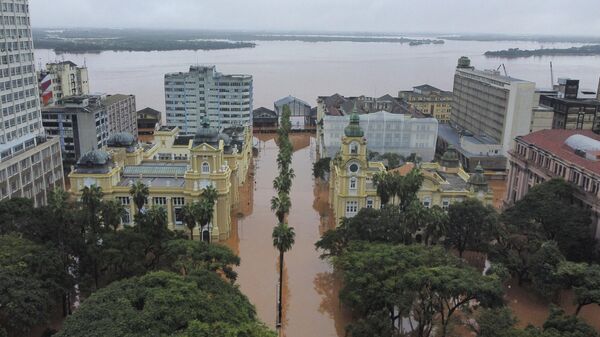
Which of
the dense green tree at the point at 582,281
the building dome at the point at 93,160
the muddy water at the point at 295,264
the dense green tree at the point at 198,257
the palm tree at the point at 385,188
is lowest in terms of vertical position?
the muddy water at the point at 295,264

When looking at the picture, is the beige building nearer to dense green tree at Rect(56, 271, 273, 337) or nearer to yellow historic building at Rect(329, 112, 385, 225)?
yellow historic building at Rect(329, 112, 385, 225)

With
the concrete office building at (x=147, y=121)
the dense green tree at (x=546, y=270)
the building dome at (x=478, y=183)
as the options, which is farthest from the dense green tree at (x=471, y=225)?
the concrete office building at (x=147, y=121)

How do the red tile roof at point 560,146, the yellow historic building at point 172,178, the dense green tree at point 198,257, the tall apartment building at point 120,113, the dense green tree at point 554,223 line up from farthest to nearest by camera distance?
1. the tall apartment building at point 120,113
2. the red tile roof at point 560,146
3. the yellow historic building at point 172,178
4. the dense green tree at point 554,223
5. the dense green tree at point 198,257

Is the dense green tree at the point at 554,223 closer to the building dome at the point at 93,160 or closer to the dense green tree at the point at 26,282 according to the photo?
the dense green tree at the point at 26,282

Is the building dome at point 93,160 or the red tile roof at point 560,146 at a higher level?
the red tile roof at point 560,146

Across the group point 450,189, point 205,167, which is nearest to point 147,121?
point 205,167

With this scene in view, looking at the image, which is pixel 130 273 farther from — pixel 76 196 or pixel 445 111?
pixel 445 111

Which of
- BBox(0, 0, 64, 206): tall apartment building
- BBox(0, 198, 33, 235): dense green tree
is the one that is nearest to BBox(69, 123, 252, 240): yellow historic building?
BBox(0, 198, 33, 235): dense green tree
